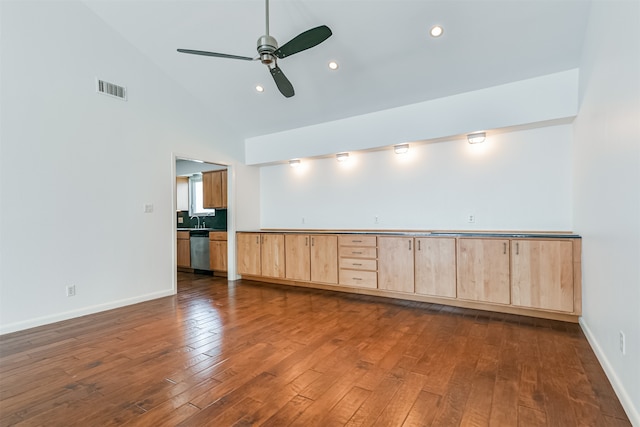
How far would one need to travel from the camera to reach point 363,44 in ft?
10.8

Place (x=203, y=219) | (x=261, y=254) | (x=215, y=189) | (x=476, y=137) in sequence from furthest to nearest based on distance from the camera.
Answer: (x=203, y=219)
(x=215, y=189)
(x=261, y=254)
(x=476, y=137)

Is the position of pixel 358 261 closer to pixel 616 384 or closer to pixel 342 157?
pixel 342 157

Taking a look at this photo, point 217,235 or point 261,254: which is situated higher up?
point 217,235

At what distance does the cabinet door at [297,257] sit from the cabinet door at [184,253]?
2612 millimetres

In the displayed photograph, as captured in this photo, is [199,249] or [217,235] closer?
[217,235]

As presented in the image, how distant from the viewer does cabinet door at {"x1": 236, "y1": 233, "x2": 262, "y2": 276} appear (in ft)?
17.2

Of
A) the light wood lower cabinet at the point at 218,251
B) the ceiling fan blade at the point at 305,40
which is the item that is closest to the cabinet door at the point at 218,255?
the light wood lower cabinet at the point at 218,251

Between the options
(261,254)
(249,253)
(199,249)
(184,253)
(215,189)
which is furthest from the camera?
(184,253)

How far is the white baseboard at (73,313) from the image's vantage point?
9.89 ft

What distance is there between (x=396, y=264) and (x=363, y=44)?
2.64m

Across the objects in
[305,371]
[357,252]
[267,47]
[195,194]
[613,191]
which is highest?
[267,47]

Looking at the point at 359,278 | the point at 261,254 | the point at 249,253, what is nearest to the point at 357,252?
the point at 359,278

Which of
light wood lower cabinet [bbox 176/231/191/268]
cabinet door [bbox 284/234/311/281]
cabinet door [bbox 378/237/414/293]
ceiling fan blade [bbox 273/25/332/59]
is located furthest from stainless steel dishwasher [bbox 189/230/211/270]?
ceiling fan blade [bbox 273/25/332/59]

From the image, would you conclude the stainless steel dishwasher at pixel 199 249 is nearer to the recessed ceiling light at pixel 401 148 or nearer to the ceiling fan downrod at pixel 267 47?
the recessed ceiling light at pixel 401 148
